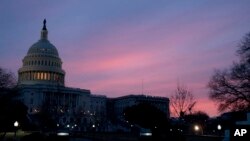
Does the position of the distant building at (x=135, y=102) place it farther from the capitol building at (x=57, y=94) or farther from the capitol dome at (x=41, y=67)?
the capitol dome at (x=41, y=67)

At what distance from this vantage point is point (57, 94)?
500 feet

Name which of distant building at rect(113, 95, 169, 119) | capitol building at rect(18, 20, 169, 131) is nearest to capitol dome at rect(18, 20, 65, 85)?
capitol building at rect(18, 20, 169, 131)

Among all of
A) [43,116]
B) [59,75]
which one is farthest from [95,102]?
[43,116]

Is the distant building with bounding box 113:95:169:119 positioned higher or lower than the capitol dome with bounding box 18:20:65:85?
lower

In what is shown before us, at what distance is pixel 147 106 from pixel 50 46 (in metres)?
113

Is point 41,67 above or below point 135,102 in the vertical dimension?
above

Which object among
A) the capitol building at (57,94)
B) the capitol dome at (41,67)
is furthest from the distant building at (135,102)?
the capitol dome at (41,67)

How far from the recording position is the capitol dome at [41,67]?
16450 cm

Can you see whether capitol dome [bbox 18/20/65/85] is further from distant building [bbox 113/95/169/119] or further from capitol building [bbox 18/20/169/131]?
distant building [bbox 113/95/169/119]

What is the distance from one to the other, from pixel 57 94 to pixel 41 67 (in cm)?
1734

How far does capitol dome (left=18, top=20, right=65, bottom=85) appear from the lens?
164500mm

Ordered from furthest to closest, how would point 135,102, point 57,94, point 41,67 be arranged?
point 135,102, point 41,67, point 57,94

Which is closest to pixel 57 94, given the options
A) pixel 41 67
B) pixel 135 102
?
pixel 41 67

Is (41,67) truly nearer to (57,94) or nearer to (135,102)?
(57,94)
